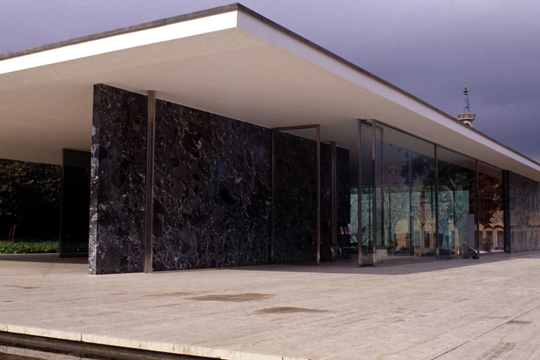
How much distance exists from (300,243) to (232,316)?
897cm

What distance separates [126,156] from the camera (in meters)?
9.22

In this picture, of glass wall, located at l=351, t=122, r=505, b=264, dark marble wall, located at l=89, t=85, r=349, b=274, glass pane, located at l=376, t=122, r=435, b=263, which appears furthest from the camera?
glass pane, located at l=376, t=122, r=435, b=263

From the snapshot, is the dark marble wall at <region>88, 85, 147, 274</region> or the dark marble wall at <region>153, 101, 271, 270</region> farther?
the dark marble wall at <region>153, 101, 271, 270</region>

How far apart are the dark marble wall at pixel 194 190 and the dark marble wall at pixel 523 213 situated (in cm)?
1101

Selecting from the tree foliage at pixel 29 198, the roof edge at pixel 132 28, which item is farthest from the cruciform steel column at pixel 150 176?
the tree foliage at pixel 29 198

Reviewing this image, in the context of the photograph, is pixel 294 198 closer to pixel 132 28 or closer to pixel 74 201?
pixel 132 28

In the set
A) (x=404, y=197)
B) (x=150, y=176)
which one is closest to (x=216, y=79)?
(x=150, y=176)

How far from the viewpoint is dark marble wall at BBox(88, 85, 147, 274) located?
8781 mm

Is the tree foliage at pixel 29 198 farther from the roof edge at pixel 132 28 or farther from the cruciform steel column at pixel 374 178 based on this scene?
the cruciform steel column at pixel 374 178

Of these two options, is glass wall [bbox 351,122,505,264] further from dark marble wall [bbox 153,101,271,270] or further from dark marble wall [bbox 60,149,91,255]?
dark marble wall [bbox 60,149,91,255]

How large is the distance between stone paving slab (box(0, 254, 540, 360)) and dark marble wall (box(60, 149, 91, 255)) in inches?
382

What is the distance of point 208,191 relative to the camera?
35.7 ft

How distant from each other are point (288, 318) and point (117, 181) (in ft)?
18.7

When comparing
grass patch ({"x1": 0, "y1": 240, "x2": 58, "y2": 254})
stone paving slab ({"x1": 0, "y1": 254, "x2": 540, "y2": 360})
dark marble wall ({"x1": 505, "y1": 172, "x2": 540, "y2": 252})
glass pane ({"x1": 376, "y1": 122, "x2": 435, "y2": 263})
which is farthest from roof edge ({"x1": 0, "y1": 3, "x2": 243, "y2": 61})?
dark marble wall ({"x1": 505, "y1": 172, "x2": 540, "y2": 252})
